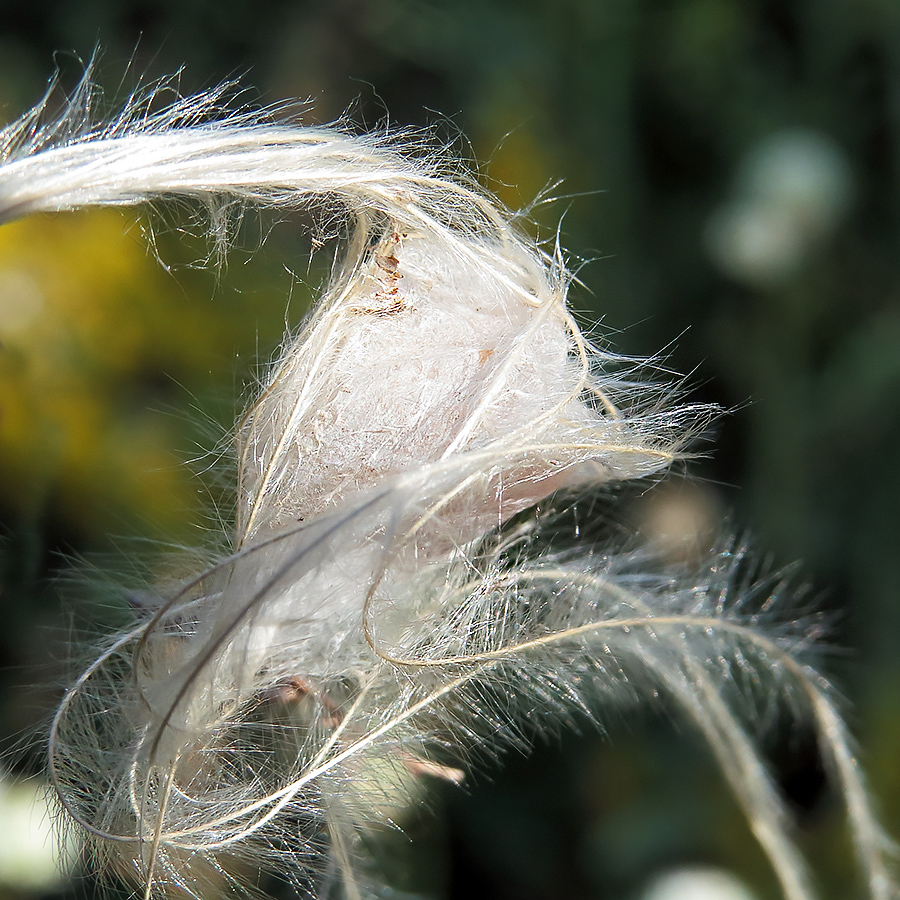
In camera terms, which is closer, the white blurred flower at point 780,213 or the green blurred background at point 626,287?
the green blurred background at point 626,287

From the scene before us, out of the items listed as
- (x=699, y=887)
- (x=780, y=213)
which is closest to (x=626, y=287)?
(x=780, y=213)

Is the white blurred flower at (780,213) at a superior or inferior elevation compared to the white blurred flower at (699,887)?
superior

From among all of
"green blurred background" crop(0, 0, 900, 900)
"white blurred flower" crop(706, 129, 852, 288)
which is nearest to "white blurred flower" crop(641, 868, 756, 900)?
"green blurred background" crop(0, 0, 900, 900)

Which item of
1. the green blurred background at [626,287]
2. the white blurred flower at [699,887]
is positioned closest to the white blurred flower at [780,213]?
the green blurred background at [626,287]

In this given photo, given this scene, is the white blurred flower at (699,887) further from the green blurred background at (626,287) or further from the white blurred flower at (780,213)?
the white blurred flower at (780,213)

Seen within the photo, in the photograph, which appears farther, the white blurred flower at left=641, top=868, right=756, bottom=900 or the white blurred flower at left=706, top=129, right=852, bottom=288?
the white blurred flower at left=706, top=129, right=852, bottom=288

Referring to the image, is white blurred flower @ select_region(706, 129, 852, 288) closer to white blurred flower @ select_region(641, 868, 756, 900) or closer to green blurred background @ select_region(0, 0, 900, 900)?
green blurred background @ select_region(0, 0, 900, 900)

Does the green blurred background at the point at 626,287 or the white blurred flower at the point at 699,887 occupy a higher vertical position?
the green blurred background at the point at 626,287

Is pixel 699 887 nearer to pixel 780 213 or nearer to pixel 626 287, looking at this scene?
pixel 626 287

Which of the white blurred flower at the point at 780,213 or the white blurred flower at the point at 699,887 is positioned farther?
the white blurred flower at the point at 780,213
